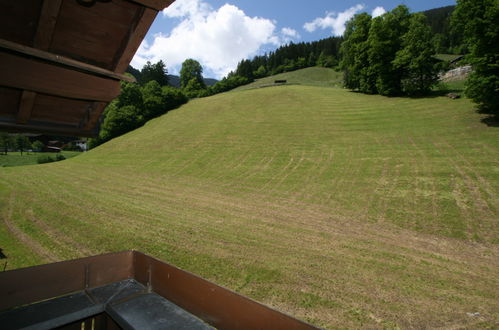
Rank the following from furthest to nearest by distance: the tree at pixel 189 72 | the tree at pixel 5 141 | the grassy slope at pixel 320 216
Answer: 1. the tree at pixel 189 72
2. the tree at pixel 5 141
3. the grassy slope at pixel 320 216

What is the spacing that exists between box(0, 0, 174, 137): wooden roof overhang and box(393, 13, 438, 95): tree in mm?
45315

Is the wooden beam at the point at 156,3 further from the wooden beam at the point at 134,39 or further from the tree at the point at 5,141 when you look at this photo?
→ the tree at the point at 5,141

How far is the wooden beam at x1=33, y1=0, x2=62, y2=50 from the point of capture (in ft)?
7.75

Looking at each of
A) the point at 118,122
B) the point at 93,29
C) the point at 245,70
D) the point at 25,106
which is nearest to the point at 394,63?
the point at 93,29

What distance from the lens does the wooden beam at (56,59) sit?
97.6 inches

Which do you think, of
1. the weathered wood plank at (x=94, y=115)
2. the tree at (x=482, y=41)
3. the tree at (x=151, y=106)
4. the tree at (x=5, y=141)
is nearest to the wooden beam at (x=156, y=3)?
the weathered wood plank at (x=94, y=115)

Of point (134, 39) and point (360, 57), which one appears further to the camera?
point (360, 57)

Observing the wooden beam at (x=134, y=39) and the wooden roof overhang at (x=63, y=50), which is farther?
the wooden beam at (x=134, y=39)

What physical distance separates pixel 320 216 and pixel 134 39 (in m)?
13.6

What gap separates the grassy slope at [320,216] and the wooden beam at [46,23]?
6.92 m

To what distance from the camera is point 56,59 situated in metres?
2.74

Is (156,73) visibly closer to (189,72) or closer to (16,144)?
(189,72)

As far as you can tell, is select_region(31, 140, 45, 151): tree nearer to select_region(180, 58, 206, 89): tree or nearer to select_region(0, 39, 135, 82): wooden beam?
select_region(180, 58, 206, 89): tree

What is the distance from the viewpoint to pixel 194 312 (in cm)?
265
